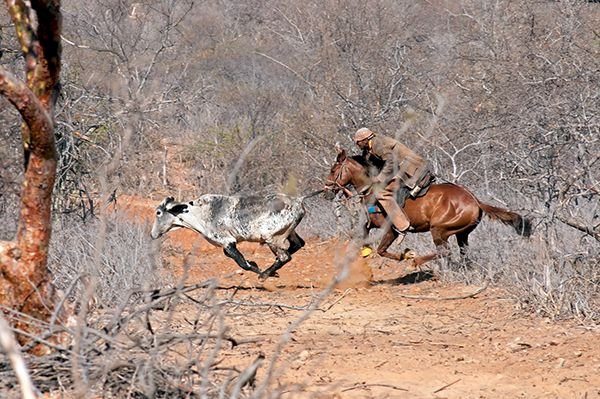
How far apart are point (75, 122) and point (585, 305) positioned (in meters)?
7.85

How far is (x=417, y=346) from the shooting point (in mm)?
8961

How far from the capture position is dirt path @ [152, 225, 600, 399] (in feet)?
24.3

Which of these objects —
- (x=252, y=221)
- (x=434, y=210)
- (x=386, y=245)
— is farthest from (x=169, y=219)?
(x=434, y=210)

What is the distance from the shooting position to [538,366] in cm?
807

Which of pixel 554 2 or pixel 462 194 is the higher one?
pixel 554 2

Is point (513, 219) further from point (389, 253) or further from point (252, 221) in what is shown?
point (252, 221)

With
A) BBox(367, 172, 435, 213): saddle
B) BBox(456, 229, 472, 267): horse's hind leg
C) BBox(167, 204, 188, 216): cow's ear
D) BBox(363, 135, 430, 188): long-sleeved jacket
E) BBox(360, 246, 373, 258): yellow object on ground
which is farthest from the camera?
BBox(167, 204, 188, 216): cow's ear

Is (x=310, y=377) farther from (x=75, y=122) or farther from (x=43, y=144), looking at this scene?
(x=75, y=122)

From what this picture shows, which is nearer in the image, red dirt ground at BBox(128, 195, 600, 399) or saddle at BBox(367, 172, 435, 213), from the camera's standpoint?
red dirt ground at BBox(128, 195, 600, 399)

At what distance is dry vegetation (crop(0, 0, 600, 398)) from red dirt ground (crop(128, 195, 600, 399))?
305 mm

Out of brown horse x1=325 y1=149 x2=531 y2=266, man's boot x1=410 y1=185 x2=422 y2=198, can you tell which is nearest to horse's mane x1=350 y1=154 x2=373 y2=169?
brown horse x1=325 y1=149 x2=531 y2=266

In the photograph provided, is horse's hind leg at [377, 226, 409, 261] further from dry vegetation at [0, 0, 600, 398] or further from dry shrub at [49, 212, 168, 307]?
dry shrub at [49, 212, 168, 307]

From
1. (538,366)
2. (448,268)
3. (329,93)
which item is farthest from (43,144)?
(329,93)

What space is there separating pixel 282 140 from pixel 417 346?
13.4 meters
